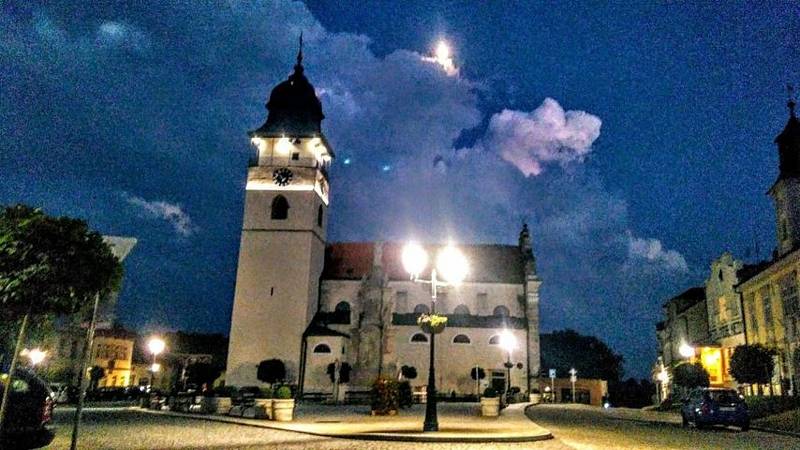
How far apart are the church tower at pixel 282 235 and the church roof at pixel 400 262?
2.34m

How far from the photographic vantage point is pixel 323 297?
57125 mm

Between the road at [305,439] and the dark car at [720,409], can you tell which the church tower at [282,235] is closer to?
the road at [305,439]

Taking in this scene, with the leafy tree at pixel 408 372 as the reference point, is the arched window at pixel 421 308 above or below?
above

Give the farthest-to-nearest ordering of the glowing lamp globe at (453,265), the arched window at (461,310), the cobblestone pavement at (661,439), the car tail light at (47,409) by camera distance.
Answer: the arched window at (461,310), the glowing lamp globe at (453,265), the cobblestone pavement at (661,439), the car tail light at (47,409)

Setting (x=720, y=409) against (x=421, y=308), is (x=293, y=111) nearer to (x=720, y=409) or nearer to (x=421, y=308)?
(x=421, y=308)

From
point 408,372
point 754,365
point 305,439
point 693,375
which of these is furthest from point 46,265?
point 408,372

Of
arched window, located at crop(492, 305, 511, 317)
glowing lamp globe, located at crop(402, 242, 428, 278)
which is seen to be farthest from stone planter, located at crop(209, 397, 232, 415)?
arched window, located at crop(492, 305, 511, 317)

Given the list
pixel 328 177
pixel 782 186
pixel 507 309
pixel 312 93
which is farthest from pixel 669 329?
pixel 312 93

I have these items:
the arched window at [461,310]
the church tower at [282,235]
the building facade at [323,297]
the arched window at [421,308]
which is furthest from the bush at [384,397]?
the arched window at [461,310]

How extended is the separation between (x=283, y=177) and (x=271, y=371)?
59.4 feet

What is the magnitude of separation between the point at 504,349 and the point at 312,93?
3151 centimetres

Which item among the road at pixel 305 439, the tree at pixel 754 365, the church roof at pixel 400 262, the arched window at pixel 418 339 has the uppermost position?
the church roof at pixel 400 262

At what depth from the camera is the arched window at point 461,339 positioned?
2129 inches

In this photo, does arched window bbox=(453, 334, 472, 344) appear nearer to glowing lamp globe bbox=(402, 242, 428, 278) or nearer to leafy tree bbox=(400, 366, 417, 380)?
leafy tree bbox=(400, 366, 417, 380)
